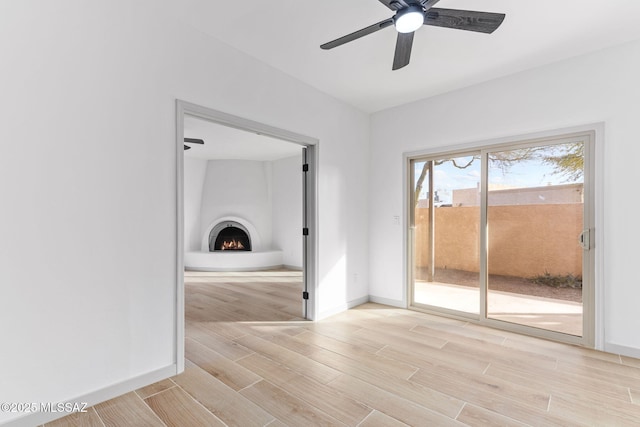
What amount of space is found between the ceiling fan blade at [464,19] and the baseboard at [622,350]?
115 inches

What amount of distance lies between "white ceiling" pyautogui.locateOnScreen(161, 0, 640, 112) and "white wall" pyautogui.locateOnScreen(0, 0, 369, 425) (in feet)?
1.34

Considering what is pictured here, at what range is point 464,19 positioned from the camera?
6.40 ft

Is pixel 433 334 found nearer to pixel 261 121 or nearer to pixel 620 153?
pixel 620 153

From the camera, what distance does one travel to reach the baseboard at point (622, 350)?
2605 mm

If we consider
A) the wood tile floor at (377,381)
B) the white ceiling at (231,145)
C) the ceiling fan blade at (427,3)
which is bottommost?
the wood tile floor at (377,381)

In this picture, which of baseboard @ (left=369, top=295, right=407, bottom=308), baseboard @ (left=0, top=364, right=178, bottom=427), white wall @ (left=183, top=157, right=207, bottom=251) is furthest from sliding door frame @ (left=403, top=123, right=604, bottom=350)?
white wall @ (left=183, top=157, right=207, bottom=251)

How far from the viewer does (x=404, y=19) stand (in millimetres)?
1913

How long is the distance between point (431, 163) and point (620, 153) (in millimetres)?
1750

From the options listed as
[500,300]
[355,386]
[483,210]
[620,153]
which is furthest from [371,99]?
[355,386]

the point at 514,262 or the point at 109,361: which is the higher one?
the point at 514,262

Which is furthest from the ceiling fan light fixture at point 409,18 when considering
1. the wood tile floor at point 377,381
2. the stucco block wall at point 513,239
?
the wood tile floor at point 377,381

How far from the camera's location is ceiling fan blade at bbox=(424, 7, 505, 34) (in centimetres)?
189

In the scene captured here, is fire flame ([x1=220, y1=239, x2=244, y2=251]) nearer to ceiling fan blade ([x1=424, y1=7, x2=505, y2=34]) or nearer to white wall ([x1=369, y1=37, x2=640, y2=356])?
white wall ([x1=369, y1=37, x2=640, y2=356])

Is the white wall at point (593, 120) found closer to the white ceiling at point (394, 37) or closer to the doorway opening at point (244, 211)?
the white ceiling at point (394, 37)
